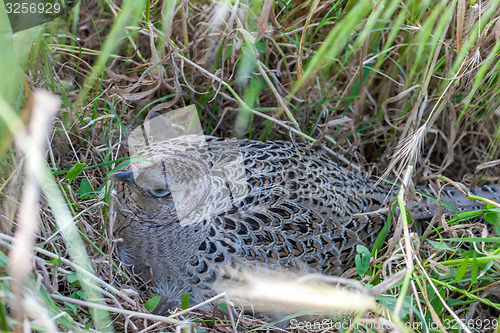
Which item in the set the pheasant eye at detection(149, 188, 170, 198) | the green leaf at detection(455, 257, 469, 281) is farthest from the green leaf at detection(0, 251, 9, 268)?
the green leaf at detection(455, 257, 469, 281)

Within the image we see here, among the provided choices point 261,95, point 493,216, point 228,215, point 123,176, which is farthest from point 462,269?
point 261,95

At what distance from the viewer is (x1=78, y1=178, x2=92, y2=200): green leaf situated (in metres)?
2.20

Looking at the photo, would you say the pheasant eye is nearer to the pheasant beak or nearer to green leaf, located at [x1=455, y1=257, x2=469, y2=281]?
the pheasant beak

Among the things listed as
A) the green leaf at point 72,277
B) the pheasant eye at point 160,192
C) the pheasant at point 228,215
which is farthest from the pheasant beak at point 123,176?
the green leaf at point 72,277

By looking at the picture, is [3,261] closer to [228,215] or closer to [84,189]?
[84,189]

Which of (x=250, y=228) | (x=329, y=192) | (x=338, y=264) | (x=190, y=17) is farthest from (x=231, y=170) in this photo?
(x=190, y=17)

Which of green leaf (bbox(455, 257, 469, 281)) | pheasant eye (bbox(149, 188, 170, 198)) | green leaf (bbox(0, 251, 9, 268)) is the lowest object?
green leaf (bbox(455, 257, 469, 281))

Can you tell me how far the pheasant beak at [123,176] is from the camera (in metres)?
2.13

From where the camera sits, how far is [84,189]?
2.22 metres

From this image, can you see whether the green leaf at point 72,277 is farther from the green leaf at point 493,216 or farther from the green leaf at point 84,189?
the green leaf at point 493,216

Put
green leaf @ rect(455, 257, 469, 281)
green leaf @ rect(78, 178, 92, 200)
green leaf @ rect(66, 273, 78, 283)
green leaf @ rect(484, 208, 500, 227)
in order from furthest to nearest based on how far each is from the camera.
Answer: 1. green leaf @ rect(78, 178, 92, 200)
2. green leaf @ rect(484, 208, 500, 227)
3. green leaf @ rect(455, 257, 469, 281)
4. green leaf @ rect(66, 273, 78, 283)

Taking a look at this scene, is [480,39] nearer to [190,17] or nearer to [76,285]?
[190,17]

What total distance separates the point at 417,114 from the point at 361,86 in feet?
1.22

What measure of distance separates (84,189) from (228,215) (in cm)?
71
